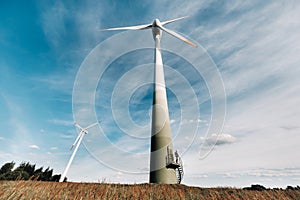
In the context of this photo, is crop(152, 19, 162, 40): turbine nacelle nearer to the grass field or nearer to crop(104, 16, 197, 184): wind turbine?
crop(104, 16, 197, 184): wind turbine

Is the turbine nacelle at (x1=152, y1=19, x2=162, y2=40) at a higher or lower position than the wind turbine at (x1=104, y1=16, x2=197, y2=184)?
higher

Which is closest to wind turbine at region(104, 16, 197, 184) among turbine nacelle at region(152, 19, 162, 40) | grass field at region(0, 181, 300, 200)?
grass field at region(0, 181, 300, 200)

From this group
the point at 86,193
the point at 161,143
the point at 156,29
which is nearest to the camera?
the point at 86,193

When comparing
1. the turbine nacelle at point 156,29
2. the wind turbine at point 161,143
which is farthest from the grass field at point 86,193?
the turbine nacelle at point 156,29

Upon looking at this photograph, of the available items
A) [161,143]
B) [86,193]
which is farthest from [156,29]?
[86,193]

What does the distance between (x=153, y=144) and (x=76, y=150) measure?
76.5 ft

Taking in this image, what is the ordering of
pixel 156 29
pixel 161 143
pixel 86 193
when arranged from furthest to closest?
pixel 156 29
pixel 161 143
pixel 86 193

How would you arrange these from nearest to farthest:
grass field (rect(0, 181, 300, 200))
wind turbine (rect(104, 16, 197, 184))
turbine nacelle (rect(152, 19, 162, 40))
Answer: grass field (rect(0, 181, 300, 200))
wind turbine (rect(104, 16, 197, 184))
turbine nacelle (rect(152, 19, 162, 40))

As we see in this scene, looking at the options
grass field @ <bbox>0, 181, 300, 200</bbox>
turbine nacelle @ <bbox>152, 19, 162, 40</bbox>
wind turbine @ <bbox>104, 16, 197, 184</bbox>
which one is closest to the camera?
grass field @ <bbox>0, 181, 300, 200</bbox>

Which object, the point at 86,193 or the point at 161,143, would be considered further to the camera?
the point at 161,143

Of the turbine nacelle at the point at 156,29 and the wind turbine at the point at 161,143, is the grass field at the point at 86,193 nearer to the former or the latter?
the wind turbine at the point at 161,143

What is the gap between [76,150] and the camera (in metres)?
42.5

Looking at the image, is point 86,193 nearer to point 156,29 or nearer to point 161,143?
point 161,143

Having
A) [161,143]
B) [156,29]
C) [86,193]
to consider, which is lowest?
[86,193]
